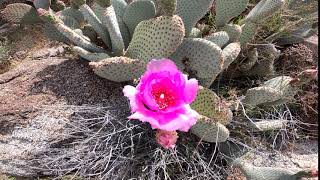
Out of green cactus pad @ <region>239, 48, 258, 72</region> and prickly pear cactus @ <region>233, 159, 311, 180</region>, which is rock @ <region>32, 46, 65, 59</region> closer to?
green cactus pad @ <region>239, 48, 258, 72</region>

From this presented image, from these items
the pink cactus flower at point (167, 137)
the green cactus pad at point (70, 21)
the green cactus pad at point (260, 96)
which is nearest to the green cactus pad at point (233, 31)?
the green cactus pad at point (260, 96)

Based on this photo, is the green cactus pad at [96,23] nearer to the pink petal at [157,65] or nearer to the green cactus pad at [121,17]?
the green cactus pad at [121,17]

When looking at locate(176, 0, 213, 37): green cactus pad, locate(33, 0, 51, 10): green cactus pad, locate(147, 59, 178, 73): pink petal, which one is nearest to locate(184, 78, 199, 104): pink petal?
locate(147, 59, 178, 73): pink petal

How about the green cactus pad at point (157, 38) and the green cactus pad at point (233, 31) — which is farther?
the green cactus pad at point (233, 31)

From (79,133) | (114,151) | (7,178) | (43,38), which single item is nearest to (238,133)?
(114,151)

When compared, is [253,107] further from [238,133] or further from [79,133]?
[79,133]

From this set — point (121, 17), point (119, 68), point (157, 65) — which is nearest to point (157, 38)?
point (119, 68)
